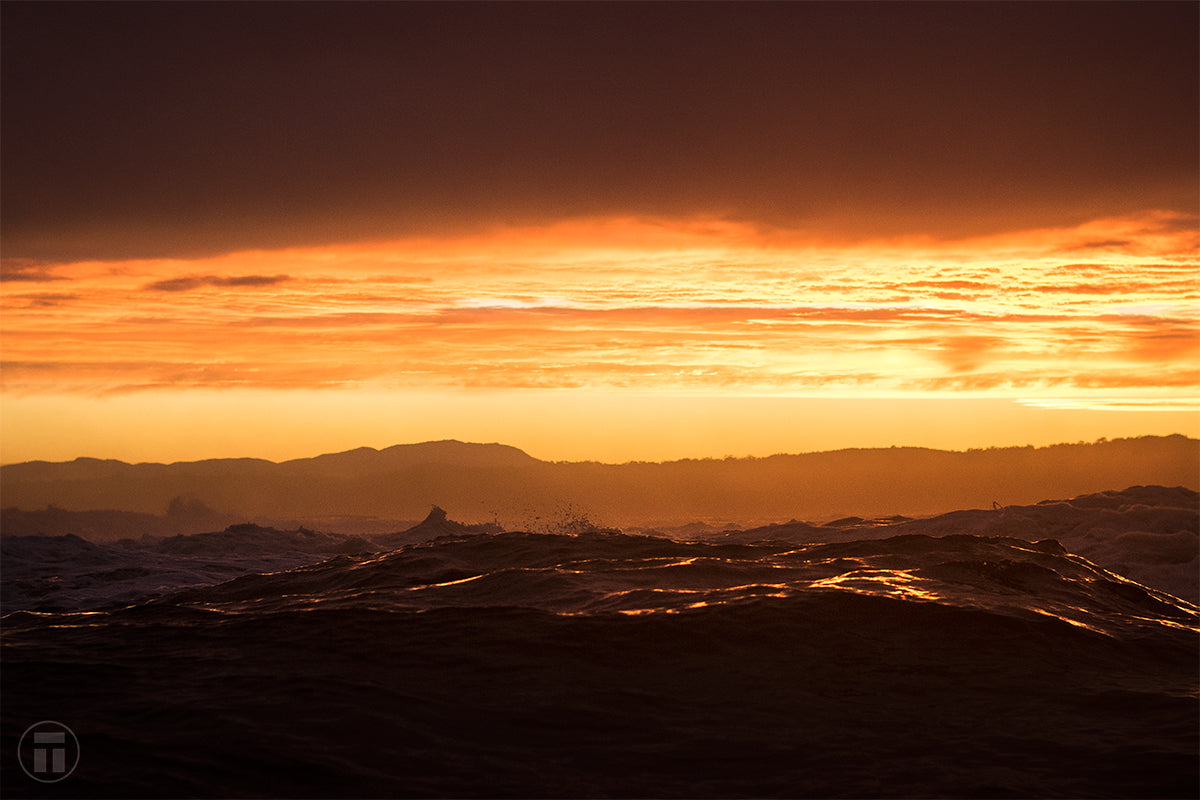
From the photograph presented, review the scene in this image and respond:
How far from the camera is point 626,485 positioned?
430ft

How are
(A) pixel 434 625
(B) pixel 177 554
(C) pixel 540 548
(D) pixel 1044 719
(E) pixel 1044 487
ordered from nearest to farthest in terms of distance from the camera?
(D) pixel 1044 719
(A) pixel 434 625
(C) pixel 540 548
(B) pixel 177 554
(E) pixel 1044 487

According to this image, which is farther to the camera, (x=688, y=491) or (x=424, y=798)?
(x=688, y=491)

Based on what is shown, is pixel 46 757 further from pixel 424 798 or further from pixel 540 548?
pixel 540 548

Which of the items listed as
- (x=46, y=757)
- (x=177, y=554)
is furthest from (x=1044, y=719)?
(x=177, y=554)

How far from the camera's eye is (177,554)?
104ft

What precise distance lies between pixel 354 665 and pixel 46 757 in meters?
2.92
